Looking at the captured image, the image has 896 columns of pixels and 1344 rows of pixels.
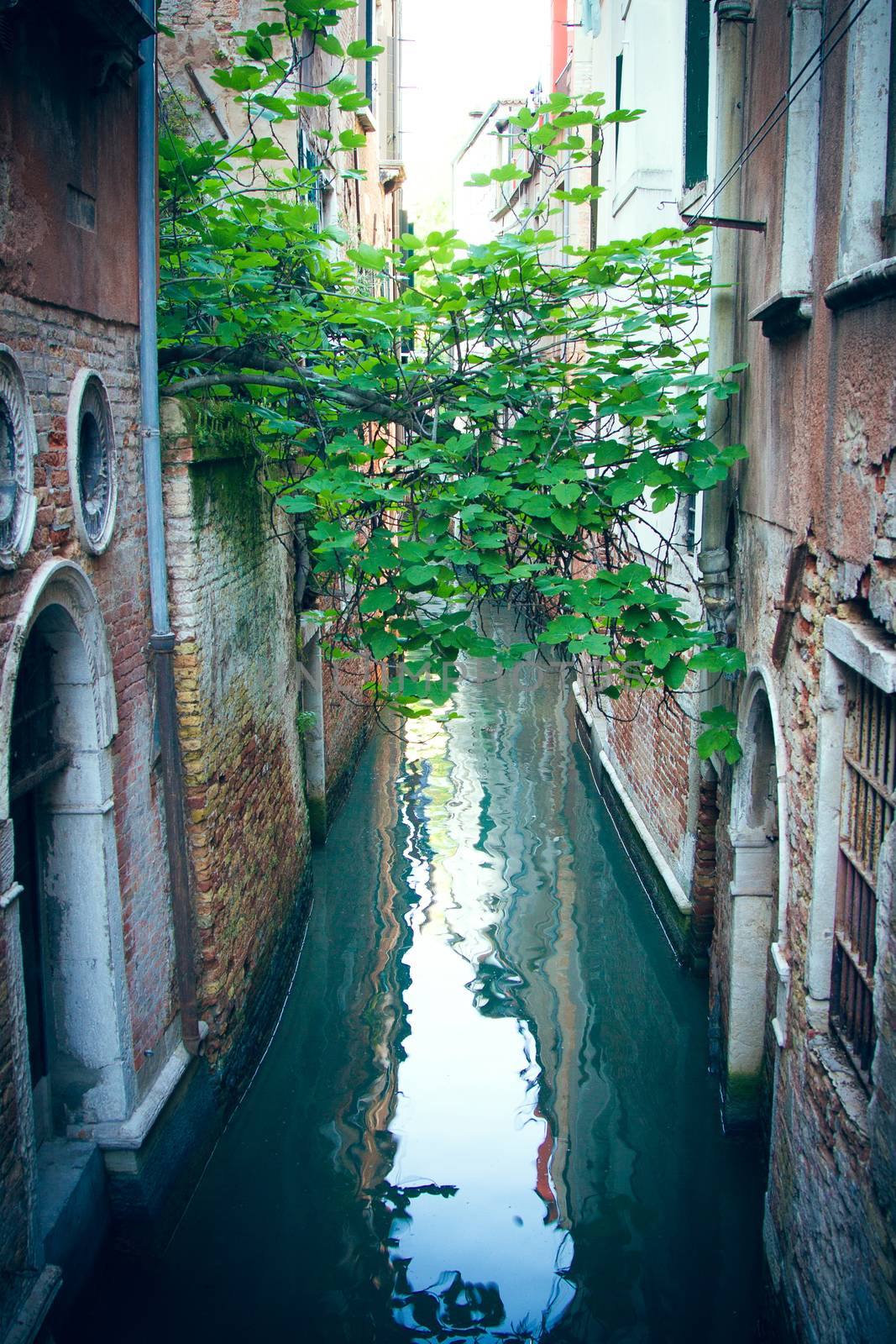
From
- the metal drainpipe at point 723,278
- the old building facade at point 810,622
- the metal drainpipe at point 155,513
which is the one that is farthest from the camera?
the metal drainpipe at point 723,278

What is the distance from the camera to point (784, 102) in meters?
4.29

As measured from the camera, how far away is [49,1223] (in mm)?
3805

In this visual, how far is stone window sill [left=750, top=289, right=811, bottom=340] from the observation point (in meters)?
3.98

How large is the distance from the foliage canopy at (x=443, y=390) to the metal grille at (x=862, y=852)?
40.7 inches

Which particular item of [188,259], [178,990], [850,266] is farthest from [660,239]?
[178,990]

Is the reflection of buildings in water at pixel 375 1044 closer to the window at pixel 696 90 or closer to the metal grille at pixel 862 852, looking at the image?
the metal grille at pixel 862 852

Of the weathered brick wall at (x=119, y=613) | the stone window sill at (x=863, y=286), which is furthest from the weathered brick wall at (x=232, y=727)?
the stone window sill at (x=863, y=286)

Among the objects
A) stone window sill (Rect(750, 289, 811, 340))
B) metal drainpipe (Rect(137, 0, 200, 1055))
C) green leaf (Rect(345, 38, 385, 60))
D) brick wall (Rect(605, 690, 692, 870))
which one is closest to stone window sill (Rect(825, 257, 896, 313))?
stone window sill (Rect(750, 289, 811, 340))

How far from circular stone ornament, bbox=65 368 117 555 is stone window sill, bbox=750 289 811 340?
2.56 metres

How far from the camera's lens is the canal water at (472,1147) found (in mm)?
4383

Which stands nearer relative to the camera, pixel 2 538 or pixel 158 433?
pixel 2 538

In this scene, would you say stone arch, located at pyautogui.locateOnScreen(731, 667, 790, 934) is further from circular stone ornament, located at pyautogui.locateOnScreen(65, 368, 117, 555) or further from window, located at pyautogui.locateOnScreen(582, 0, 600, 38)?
window, located at pyautogui.locateOnScreen(582, 0, 600, 38)

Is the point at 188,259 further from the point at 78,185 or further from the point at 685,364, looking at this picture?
the point at 685,364

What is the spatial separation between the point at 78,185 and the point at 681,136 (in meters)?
4.50
